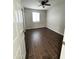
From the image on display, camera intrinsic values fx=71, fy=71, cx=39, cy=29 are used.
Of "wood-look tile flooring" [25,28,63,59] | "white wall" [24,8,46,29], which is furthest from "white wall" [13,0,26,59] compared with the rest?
"white wall" [24,8,46,29]

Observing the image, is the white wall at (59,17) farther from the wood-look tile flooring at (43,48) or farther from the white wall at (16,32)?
the white wall at (16,32)

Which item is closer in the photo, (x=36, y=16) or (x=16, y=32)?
(x=16, y=32)

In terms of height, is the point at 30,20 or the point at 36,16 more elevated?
the point at 36,16

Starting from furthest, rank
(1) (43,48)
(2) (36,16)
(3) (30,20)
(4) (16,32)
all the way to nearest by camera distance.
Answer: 1. (2) (36,16)
2. (3) (30,20)
3. (1) (43,48)
4. (4) (16,32)

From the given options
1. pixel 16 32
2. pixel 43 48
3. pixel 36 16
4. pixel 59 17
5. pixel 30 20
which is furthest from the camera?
pixel 36 16

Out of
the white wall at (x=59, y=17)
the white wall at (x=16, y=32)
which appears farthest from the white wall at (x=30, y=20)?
the white wall at (x=16, y=32)

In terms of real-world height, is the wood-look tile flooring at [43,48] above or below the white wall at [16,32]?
below

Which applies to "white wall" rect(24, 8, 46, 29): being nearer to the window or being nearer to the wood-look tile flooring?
the window

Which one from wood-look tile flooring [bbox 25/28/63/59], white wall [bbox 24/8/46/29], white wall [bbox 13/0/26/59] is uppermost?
white wall [bbox 24/8/46/29]

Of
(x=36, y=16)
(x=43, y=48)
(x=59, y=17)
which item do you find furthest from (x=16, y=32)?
(x=36, y=16)

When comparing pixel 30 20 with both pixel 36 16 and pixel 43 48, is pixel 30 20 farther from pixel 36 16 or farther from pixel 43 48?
pixel 43 48

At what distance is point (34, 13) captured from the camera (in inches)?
353
